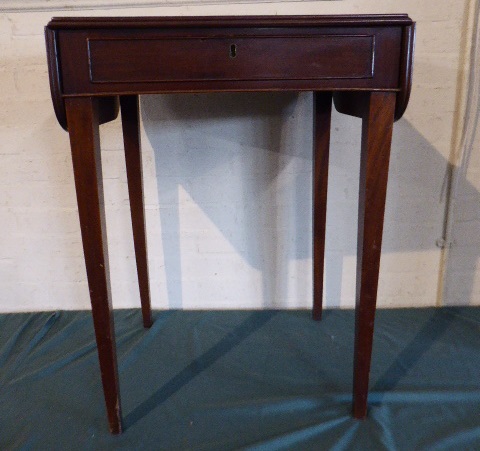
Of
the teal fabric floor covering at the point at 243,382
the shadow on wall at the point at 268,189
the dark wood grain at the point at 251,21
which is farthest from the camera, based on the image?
the shadow on wall at the point at 268,189

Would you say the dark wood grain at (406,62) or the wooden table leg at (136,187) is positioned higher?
the dark wood grain at (406,62)

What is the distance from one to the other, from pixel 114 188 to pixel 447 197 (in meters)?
1.13

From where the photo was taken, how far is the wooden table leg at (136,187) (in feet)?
4.33

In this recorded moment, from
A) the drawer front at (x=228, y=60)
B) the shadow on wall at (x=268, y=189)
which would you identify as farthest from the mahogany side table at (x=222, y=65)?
the shadow on wall at (x=268, y=189)

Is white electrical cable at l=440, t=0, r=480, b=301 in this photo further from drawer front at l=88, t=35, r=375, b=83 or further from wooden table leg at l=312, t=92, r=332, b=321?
drawer front at l=88, t=35, r=375, b=83

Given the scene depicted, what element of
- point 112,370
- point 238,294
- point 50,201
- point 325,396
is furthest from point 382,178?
point 50,201

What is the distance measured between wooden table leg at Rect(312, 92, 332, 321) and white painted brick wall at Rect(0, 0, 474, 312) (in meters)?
0.09

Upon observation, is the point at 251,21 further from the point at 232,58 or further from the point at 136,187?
the point at 136,187

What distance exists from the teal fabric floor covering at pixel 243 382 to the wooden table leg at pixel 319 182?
0.14 metres

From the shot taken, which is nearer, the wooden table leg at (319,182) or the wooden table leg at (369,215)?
the wooden table leg at (369,215)

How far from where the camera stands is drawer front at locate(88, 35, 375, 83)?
0.86 m

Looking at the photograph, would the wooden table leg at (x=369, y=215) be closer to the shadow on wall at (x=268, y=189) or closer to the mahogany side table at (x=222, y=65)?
the mahogany side table at (x=222, y=65)

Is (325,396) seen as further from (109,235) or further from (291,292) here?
(109,235)

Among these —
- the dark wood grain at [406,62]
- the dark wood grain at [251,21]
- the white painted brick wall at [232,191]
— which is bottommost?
the white painted brick wall at [232,191]
